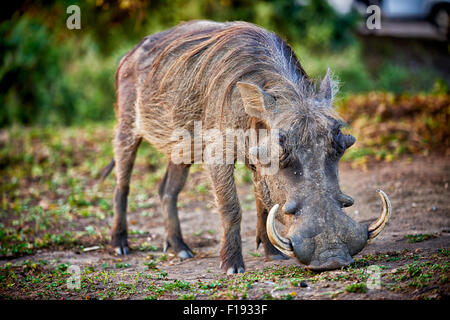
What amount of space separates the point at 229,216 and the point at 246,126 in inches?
27.7

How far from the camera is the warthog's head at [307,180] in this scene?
11.3 ft

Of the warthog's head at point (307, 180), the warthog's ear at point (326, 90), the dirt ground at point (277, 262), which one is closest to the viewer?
the dirt ground at point (277, 262)

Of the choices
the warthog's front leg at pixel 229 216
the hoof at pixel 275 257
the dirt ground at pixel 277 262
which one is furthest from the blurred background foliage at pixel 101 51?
the warthog's front leg at pixel 229 216

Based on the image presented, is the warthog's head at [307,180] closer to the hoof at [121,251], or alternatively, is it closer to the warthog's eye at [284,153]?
the warthog's eye at [284,153]

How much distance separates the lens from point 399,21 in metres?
17.1

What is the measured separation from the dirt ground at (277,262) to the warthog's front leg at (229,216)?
0.47 feet

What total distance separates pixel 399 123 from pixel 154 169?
12.0 ft

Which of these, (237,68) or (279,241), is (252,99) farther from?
(279,241)

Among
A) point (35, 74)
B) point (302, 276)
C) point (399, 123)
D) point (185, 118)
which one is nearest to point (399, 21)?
point (399, 123)

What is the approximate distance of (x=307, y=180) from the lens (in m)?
3.67

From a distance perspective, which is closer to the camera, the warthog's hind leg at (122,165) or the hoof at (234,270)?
the hoof at (234,270)

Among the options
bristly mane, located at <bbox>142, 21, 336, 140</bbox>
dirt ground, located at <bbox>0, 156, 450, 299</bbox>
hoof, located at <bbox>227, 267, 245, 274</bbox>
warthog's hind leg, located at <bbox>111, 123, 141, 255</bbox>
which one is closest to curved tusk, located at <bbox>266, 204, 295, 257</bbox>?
dirt ground, located at <bbox>0, 156, 450, 299</bbox>

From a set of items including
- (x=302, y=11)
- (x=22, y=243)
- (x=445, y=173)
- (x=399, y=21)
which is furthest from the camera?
(x=399, y=21)

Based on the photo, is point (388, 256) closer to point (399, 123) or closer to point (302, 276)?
point (302, 276)
